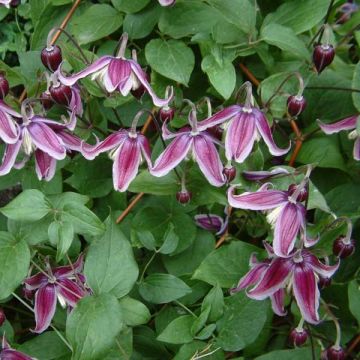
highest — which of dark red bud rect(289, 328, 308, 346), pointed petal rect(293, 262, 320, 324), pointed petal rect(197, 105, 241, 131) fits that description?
pointed petal rect(197, 105, 241, 131)

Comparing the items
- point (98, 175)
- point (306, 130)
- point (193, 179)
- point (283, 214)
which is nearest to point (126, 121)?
point (98, 175)

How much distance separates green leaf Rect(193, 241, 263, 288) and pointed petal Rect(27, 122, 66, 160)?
33 cm

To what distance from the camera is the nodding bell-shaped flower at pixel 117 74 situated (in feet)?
3.69

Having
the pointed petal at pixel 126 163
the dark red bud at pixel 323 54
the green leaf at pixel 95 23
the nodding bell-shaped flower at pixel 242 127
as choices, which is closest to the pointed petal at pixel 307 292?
the nodding bell-shaped flower at pixel 242 127

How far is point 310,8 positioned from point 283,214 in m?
0.56

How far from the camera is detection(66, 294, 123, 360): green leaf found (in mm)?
1007

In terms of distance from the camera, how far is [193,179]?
126 cm

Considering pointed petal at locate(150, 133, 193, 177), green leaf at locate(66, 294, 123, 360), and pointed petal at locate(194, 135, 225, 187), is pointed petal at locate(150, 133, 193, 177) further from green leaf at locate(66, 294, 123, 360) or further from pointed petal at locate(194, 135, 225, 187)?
green leaf at locate(66, 294, 123, 360)

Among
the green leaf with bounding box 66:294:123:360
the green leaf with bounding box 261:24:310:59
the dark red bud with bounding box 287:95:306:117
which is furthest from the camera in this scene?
the green leaf with bounding box 261:24:310:59

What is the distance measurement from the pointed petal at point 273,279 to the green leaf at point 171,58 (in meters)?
0.42

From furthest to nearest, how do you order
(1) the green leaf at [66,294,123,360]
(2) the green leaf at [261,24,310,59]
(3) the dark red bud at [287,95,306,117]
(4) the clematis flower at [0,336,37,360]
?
(2) the green leaf at [261,24,310,59]
(3) the dark red bud at [287,95,306,117]
(4) the clematis flower at [0,336,37,360]
(1) the green leaf at [66,294,123,360]

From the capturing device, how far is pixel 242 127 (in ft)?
3.67

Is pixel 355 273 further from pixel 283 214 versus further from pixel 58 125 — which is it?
pixel 58 125

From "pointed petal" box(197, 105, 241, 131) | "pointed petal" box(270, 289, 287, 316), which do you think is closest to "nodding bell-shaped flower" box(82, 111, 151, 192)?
"pointed petal" box(197, 105, 241, 131)
